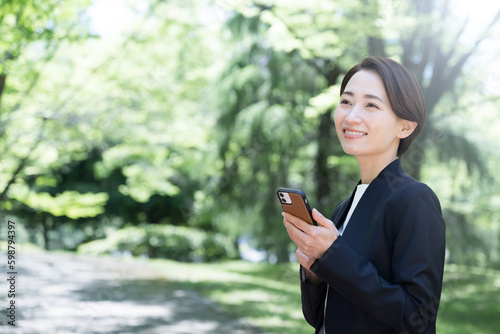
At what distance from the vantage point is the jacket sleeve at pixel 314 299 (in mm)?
1434

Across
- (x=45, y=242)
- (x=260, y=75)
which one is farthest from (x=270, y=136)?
(x=45, y=242)

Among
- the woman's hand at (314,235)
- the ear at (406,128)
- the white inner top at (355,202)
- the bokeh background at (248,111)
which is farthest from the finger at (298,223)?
the bokeh background at (248,111)

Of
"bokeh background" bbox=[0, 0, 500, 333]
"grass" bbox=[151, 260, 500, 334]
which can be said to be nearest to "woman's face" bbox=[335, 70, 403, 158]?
"bokeh background" bbox=[0, 0, 500, 333]

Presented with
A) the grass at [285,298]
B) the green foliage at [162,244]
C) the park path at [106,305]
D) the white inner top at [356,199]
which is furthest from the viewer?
the green foliage at [162,244]

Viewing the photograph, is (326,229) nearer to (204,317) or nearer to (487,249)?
(204,317)

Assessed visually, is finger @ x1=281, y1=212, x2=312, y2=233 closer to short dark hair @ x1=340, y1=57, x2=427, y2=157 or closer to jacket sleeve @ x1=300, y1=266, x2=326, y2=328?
jacket sleeve @ x1=300, y1=266, x2=326, y2=328

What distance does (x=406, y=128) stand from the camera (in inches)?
54.8

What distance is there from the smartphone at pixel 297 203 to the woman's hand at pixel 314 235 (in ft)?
0.04

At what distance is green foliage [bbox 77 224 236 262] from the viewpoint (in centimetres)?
1568

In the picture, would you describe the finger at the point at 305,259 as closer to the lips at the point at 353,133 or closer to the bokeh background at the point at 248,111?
the lips at the point at 353,133

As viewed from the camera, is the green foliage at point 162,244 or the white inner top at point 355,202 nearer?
the white inner top at point 355,202

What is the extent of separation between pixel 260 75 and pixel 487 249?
666cm

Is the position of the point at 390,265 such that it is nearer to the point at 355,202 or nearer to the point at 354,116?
the point at 355,202

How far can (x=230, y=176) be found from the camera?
11000 millimetres
